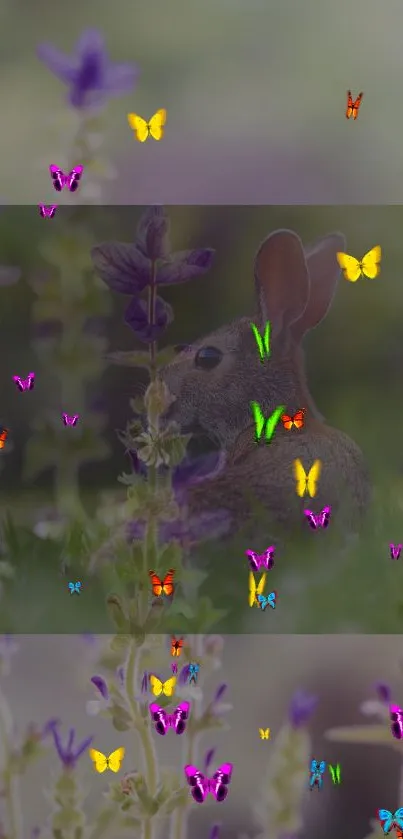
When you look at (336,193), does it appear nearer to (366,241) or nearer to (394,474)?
(366,241)

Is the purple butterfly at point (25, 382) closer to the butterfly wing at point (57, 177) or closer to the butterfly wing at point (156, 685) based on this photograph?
the butterfly wing at point (57, 177)

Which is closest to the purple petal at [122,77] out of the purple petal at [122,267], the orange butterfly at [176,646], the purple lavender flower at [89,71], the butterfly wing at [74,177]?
the purple lavender flower at [89,71]

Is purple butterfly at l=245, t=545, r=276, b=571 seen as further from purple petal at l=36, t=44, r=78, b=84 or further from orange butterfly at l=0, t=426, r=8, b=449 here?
purple petal at l=36, t=44, r=78, b=84

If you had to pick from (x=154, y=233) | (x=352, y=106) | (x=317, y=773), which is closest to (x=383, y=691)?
(x=317, y=773)

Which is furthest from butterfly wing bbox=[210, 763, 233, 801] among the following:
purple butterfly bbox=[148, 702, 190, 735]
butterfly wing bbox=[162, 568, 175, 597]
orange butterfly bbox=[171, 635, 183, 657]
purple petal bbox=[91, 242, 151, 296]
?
purple petal bbox=[91, 242, 151, 296]

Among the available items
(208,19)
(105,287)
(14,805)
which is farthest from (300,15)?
(14,805)

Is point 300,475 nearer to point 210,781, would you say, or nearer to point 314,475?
point 314,475
